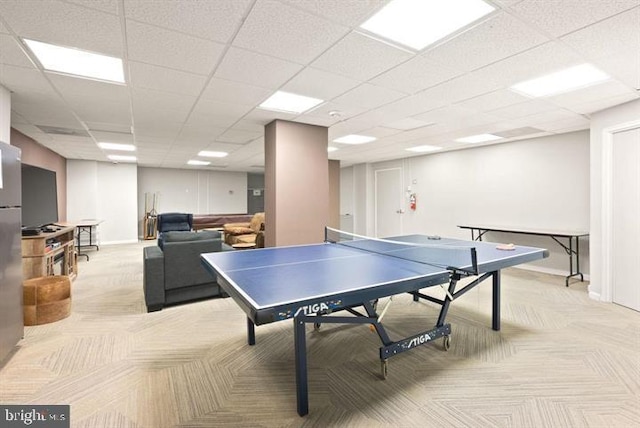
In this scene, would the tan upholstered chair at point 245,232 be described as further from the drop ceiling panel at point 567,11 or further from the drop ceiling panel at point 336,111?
the drop ceiling panel at point 567,11

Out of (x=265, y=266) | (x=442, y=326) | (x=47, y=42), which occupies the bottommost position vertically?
(x=442, y=326)

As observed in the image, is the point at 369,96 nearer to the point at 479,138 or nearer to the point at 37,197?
the point at 479,138

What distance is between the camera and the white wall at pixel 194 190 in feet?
35.2

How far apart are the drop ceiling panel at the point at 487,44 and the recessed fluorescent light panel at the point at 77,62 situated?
273 cm

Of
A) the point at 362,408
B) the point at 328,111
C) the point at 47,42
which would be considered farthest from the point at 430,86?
the point at 47,42

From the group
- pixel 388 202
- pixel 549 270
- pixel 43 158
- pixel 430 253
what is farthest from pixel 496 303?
pixel 43 158

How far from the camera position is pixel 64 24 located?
6.86 feet

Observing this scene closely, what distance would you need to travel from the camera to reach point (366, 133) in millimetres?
5504

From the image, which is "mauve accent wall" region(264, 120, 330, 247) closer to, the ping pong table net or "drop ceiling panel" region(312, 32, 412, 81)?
the ping pong table net

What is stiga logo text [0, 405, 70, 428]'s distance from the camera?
184 centimetres

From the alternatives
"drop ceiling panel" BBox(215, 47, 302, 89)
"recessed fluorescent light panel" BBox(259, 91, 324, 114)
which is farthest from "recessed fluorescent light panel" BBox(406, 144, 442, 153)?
"drop ceiling panel" BBox(215, 47, 302, 89)

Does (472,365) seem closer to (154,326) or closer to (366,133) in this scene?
(154,326)

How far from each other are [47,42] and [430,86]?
332cm

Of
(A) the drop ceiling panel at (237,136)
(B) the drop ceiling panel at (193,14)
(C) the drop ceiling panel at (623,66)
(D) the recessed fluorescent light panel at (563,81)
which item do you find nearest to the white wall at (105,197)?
(A) the drop ceiling panel at (237,136)
